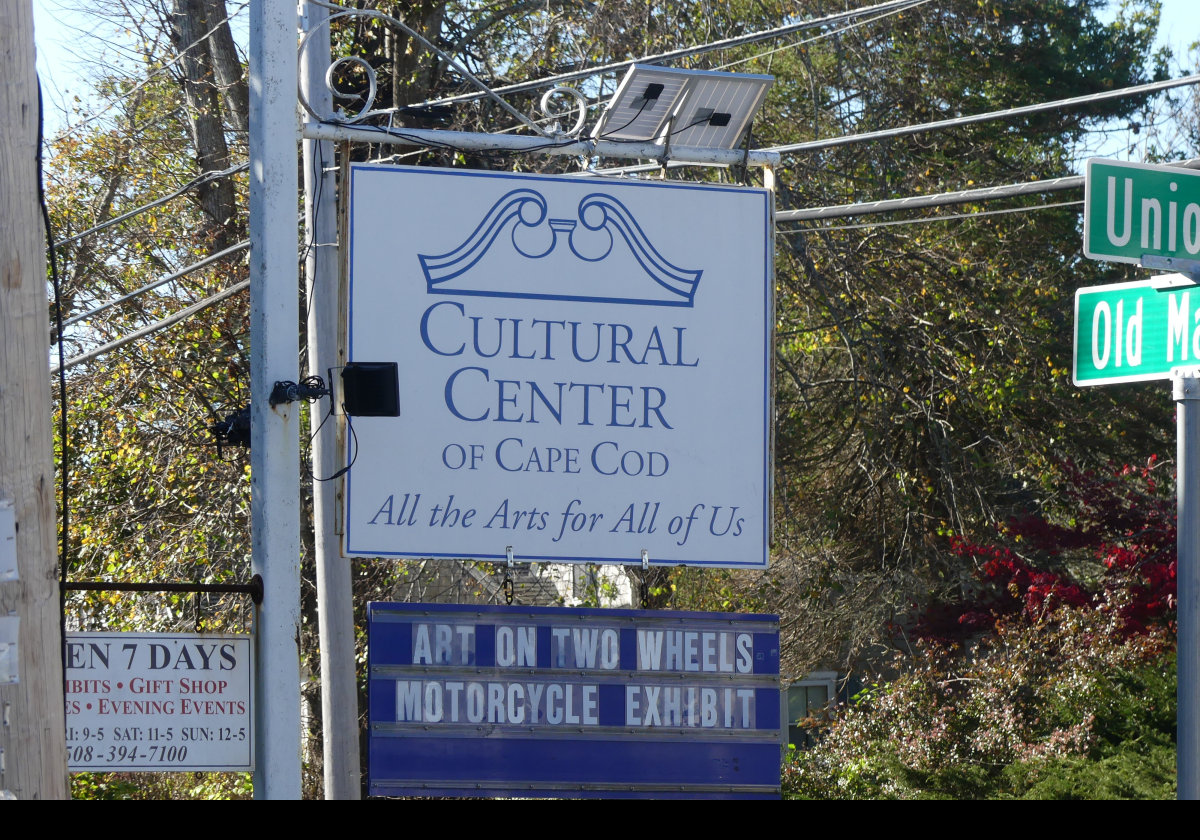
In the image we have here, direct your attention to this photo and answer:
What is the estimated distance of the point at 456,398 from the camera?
20.2 ft

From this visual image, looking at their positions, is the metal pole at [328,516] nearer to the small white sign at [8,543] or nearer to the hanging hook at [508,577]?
the hanging hook at [508,577]

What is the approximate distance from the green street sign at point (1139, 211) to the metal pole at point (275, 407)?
131 inches

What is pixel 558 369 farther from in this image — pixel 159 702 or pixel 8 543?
pixel 8 543

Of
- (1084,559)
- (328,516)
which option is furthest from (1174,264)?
(1084,559)

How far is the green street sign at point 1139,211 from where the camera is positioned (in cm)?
473

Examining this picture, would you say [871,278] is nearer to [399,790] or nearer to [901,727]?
[901,727]

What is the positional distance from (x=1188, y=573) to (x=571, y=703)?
269 centimetres

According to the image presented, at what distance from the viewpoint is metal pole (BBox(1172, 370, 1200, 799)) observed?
4.55 m

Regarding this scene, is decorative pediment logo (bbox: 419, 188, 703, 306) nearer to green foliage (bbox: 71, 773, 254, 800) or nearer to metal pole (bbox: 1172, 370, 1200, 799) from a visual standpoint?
metal pole (bbox: 1172, 370, 1200, 799)

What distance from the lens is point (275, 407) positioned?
19.5ft

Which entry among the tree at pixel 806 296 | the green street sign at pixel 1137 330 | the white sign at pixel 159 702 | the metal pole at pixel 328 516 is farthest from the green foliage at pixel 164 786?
the green street sign at pixel 1137 330

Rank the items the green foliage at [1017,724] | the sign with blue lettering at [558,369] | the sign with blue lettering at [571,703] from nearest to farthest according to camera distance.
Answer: the sign with blue lettering at [571,703] → the sign with blue lettering at [558,369] → the green foliage at [1017,724]
